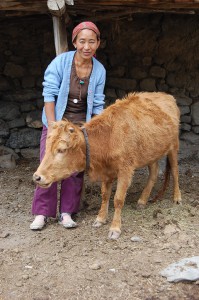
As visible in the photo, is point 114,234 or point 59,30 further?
point 59,30

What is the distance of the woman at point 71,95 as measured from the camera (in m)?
5.06

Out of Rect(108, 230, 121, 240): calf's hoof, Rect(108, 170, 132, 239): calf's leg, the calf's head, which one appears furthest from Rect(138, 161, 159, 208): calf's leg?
the calf's head

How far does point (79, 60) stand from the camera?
204 inches

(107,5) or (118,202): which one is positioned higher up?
(107,5)

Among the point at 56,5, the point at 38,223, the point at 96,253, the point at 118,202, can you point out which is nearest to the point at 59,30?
A: the point at 56,5

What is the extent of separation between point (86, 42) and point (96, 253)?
7.55ft

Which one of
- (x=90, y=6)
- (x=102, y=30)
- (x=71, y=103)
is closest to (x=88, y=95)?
(x=71, y=103)

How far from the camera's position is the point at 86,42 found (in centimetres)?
498

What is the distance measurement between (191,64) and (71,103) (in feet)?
13.5

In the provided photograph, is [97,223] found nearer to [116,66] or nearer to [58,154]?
[58,154]

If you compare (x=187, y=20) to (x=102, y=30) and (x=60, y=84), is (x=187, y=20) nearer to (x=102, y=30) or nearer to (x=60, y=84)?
(x=102, y=30)

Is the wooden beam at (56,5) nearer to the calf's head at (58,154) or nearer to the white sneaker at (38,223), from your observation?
the calf's head at (58,154)

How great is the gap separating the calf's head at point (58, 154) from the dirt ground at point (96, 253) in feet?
2.67

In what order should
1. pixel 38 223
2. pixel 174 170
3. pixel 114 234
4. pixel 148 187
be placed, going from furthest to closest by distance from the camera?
pixel 174 170
pixel 148 187
pixel 38 223
pixel 114 234
